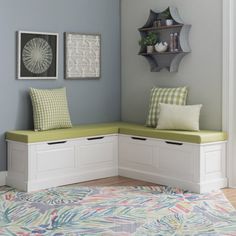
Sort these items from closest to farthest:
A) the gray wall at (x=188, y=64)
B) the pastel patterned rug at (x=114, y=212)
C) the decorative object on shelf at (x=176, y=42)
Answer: the pastel patterned rug at (x=114, y=212), the gray wall at (x=188, y=64), the decorative object on shelf at (x=176, y=42)

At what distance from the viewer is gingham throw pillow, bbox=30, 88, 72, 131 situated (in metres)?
5.43

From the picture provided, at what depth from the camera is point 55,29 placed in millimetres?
5781

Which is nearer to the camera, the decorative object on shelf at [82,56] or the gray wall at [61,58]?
the gray wall at [61,58]

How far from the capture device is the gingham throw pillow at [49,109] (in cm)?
543

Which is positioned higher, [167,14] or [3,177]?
[167,14]

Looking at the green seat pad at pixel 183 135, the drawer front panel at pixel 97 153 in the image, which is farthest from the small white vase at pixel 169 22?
the drawer front panel at pixel 97 153

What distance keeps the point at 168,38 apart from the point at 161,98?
2.31ft

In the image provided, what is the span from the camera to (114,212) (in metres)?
4.34

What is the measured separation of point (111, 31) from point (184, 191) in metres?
2.31

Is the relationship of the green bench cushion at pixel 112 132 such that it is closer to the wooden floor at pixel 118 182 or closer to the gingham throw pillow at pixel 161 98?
the gingham throw pillow at pixel 161 98

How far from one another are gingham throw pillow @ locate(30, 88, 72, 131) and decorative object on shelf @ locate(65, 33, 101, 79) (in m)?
0.41

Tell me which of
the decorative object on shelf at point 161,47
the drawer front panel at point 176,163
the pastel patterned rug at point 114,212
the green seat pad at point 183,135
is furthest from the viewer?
the decorative object on shelf at point 161,47

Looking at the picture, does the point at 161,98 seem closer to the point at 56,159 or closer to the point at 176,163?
the point at 176,163

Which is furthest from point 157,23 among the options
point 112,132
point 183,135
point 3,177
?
point 3,177
